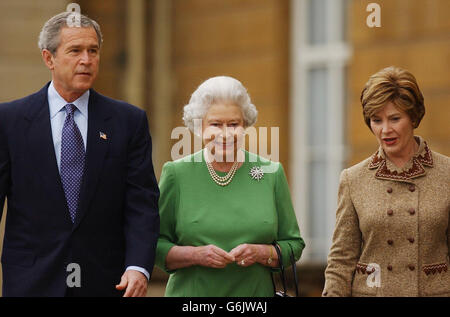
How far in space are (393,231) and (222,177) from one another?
77cm

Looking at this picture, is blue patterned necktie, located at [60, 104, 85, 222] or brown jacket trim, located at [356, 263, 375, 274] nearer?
blue patterned necktie, located at [60, 104, 85, 222]

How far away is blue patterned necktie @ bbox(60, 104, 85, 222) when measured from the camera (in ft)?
12.4

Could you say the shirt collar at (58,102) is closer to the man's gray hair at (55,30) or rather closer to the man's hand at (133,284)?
the man's gray hair at (55,30)

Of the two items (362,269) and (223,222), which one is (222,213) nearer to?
(223,222)

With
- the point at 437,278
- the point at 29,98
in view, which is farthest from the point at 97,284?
the point at 437,278

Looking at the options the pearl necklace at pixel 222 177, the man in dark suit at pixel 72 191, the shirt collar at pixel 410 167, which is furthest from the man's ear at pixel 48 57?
the shirt collar at pixel 410 167

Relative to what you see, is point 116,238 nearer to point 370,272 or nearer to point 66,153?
point 66,153

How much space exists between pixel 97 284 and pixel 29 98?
78 cm

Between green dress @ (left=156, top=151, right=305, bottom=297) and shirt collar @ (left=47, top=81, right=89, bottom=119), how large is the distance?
492 mm

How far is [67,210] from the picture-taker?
377 cm

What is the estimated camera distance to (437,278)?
12.6ft

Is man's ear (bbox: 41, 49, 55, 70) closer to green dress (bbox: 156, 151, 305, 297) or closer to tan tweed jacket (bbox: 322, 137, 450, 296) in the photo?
green dress (bbox: 156, 151, 305, 297)

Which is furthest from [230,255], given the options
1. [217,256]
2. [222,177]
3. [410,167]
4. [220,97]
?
[410,167]

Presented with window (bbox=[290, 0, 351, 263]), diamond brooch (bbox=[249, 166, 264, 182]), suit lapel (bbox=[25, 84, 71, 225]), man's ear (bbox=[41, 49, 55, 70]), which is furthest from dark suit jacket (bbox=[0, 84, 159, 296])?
window (bbox=[290, 0, 351, 263])
